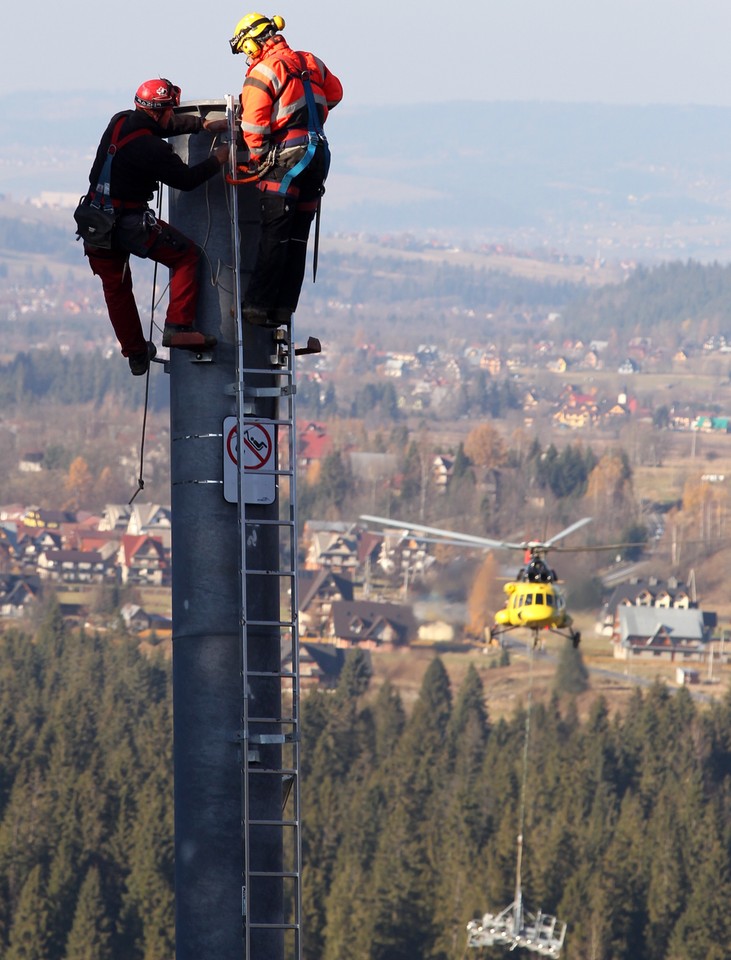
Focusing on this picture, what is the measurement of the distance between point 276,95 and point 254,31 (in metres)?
0.49

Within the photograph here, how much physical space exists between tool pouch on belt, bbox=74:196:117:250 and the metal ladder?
0.83 meters

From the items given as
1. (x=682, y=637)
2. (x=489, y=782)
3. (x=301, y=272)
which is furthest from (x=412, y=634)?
(x=301, y=272)

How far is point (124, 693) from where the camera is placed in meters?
130

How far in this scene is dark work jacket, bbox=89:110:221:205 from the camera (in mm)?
12281

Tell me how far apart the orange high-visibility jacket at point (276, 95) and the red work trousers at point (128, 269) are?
2.29 ft

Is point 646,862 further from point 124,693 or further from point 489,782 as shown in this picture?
point 124,693

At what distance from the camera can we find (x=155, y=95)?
12.4 meters

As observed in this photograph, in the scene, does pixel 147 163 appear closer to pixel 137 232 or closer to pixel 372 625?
pixel 137 232

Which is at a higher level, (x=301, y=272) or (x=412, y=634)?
(x=412, y=634)

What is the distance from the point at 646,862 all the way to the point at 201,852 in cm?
7983

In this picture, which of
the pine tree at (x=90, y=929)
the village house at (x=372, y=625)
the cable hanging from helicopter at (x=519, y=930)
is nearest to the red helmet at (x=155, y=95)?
the cable hanging from helicopter at (x=519, y=930)

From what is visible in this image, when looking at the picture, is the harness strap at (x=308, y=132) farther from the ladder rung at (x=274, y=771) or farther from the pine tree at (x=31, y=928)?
the pine tree at (x=31, y=928)

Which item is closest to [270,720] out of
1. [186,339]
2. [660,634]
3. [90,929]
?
[186,339]

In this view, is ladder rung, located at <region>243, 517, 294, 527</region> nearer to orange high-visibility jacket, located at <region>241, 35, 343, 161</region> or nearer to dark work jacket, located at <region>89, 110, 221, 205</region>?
dark work jacket, located at <region>89, 110, 221, 205</region>
